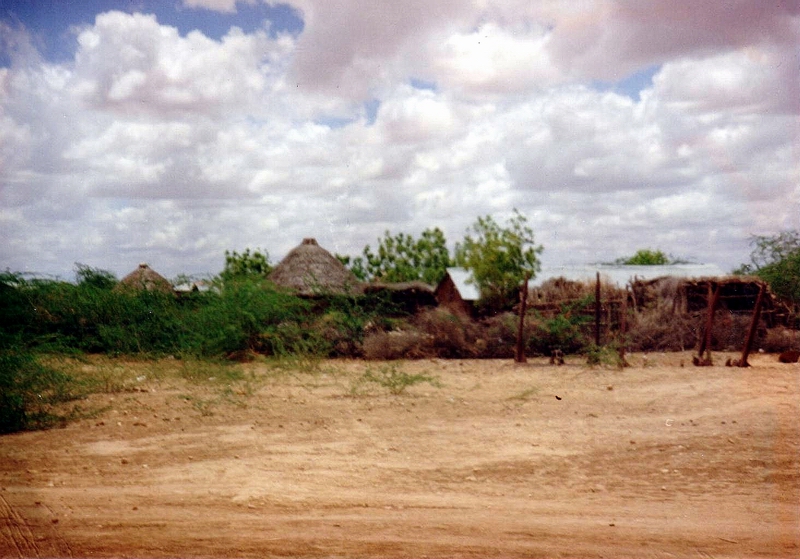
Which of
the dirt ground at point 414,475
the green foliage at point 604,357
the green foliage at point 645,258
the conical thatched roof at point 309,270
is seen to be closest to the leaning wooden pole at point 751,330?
the green foliage at point 604,357

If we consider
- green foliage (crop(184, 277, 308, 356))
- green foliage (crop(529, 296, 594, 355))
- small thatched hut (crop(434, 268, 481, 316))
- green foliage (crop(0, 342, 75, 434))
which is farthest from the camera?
small thatched hut (crop(434, 268, 481, 316))

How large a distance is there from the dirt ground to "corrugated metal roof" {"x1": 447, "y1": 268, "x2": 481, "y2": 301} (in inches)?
706

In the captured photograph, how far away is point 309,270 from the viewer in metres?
25.5

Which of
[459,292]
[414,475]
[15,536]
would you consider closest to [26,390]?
[15,536]

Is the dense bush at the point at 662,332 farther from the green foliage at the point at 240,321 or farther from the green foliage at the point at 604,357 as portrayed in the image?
the green foliage at the point at 240,321

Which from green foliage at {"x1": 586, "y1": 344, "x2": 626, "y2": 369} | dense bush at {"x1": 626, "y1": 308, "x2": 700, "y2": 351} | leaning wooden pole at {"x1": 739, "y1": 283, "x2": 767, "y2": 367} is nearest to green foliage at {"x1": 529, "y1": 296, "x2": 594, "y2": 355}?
green foliage at {"x1": 586, "y1": 344, "x2": 626, "y2": 369}

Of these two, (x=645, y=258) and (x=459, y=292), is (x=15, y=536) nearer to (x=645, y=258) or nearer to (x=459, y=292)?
(x=459, y=292)

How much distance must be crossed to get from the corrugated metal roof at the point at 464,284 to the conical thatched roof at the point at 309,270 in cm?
579

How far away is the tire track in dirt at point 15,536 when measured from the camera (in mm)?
5148

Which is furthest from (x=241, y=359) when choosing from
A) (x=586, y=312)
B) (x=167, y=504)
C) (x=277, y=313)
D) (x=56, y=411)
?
(x=167, y=504)

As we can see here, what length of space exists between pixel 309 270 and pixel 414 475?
733 inches

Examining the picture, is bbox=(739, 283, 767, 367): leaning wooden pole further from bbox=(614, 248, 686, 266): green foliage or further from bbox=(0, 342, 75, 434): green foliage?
bbox=(614, 248, 686, 266): green foliage

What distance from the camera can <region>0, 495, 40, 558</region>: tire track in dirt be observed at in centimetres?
515

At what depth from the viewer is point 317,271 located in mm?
26125
